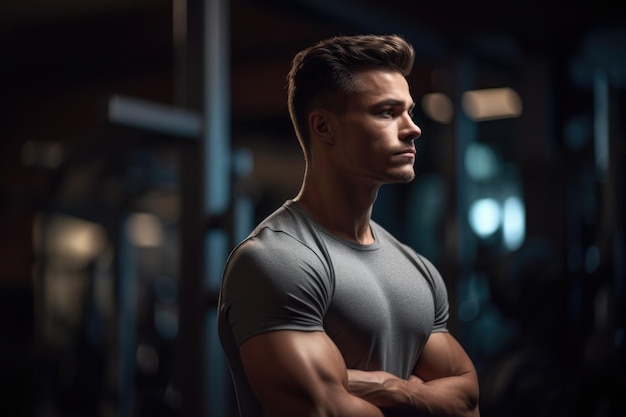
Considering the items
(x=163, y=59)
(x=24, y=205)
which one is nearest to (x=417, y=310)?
(x=24, y=205)

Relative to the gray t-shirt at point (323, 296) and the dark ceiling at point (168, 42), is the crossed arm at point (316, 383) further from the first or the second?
the dark ceiling at point (168, 42)

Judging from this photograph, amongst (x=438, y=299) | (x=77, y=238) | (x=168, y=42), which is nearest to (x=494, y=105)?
(x=168, y=42)

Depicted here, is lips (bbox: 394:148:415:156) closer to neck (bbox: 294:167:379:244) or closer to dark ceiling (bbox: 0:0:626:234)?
neck (bbox: 294:167:379:244)

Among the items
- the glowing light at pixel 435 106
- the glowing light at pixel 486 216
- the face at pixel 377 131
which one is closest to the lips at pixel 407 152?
the face at pixel 377 131

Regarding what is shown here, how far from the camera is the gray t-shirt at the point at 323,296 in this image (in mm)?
856

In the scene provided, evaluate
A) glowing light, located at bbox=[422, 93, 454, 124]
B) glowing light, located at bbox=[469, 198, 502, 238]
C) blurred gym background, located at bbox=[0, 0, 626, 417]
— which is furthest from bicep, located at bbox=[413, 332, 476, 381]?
glowing light, located at bbox=[469, 198, 502, 238]

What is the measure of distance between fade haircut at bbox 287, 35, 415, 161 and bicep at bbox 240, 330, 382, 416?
0.23 m

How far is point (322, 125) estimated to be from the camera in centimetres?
93

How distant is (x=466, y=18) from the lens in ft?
8.64

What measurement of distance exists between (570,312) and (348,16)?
1228 millimetres

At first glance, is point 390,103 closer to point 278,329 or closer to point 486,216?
point 278,329

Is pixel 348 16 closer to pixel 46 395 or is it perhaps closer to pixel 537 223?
pixel 537 223

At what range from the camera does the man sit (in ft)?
2.77

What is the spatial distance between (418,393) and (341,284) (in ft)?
0.48
